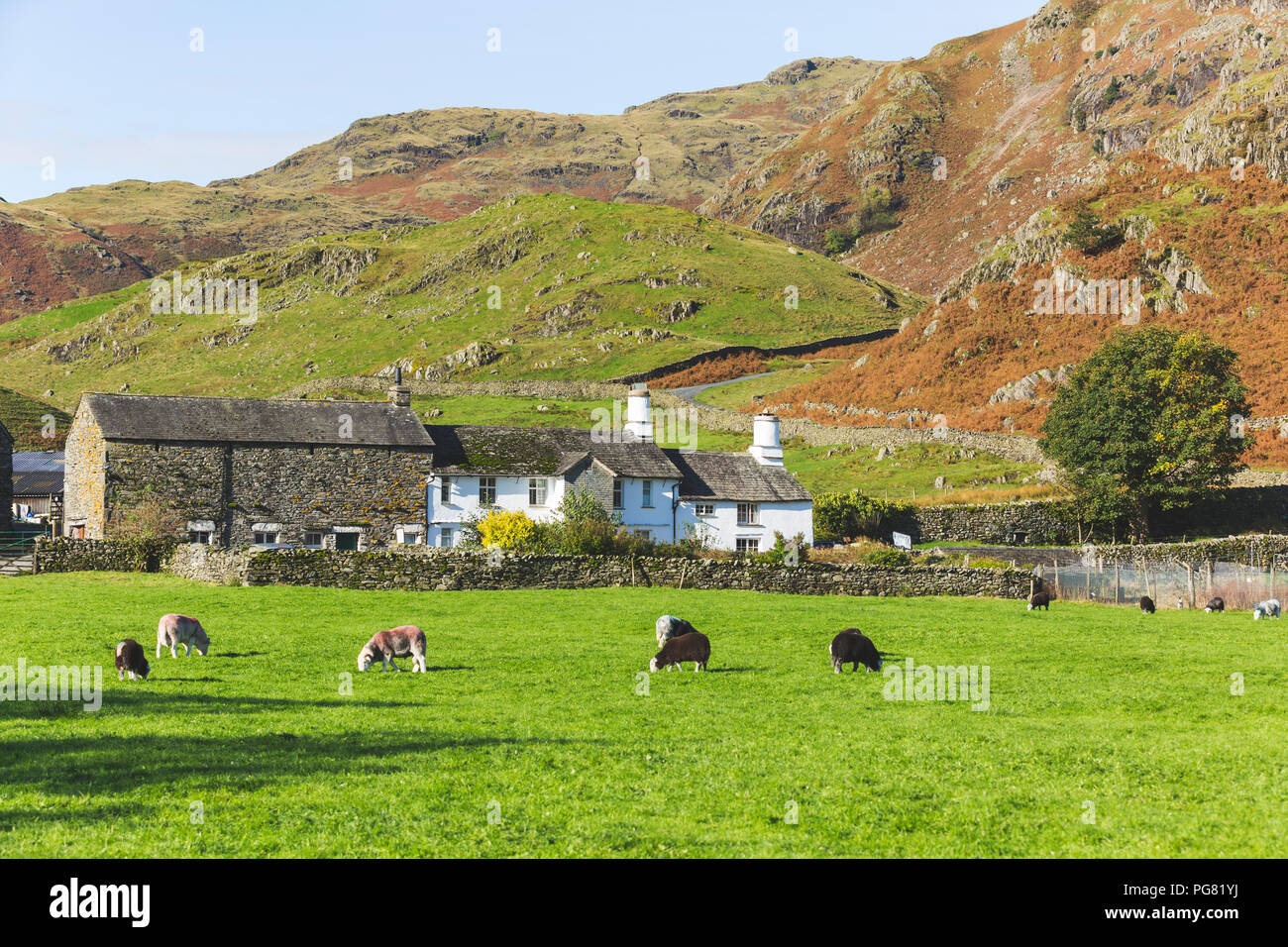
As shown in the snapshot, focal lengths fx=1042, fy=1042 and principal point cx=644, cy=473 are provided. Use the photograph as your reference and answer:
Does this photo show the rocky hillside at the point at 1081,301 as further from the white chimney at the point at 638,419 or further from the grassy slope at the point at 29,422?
the grassy slope at the point at 29,422

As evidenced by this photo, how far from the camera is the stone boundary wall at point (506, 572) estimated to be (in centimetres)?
3866

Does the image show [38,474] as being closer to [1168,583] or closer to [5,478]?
[5,478]

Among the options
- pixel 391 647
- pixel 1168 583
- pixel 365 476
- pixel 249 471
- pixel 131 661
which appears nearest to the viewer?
pixel 131 661

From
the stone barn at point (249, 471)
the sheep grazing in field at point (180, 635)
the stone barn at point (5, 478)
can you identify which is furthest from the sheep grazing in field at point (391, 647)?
the stone barn at point (5, 478)

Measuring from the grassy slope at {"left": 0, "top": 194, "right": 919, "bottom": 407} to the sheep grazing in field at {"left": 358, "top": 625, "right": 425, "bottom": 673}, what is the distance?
3937 inches

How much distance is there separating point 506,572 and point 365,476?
1727cm

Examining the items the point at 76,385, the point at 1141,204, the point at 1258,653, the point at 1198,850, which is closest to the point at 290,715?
the point at 1198,850

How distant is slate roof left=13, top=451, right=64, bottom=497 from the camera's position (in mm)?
76000

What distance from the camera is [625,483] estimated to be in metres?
58.1

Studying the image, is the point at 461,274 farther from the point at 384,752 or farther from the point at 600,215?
Answer: the point at 384,752

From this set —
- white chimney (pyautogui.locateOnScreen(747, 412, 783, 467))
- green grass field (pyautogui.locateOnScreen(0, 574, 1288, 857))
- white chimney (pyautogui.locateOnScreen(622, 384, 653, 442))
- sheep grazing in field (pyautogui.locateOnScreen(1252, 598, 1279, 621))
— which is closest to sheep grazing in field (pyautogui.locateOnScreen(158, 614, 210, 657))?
green grass field (pyautogui.locateOnScreen(0, 574, 1288, 857))

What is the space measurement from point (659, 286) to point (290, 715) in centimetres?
14222

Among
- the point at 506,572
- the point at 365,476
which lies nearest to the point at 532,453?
the point at 365,476

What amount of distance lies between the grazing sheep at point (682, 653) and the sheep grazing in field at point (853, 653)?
9.37ft
